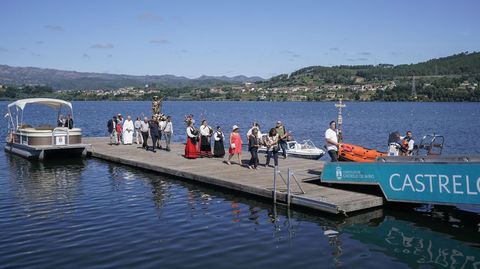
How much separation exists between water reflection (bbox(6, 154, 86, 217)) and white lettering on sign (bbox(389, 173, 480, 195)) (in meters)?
9.68

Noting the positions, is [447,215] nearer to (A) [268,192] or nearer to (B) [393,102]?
(A) [268,192]

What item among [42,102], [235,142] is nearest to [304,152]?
[235,142]

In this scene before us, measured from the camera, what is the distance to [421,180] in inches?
513

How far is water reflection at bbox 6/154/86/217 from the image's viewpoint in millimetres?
15500

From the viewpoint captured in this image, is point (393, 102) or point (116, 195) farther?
point (393, 102)

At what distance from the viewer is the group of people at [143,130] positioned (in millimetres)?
25547

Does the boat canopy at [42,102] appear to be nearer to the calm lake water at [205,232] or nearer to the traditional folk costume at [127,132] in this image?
the traditional folk costume at [127,132]

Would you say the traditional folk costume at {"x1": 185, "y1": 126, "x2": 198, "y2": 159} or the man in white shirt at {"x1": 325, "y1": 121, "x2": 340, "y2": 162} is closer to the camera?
the man in white shirt at {"x1": 325, "y1": 121, "x2": 340, "y2": 162}

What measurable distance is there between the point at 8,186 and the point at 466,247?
15965 millimetres

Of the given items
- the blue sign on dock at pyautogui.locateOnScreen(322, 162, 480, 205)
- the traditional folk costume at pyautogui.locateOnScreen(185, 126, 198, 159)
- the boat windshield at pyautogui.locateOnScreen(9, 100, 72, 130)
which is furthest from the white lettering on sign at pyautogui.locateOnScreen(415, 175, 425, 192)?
the boat windshield at pyautogui.locateOnScreen(9, 100, 72, 130)

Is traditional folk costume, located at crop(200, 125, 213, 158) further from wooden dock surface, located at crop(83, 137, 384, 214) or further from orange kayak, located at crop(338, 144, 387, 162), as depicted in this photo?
orange kayak, located at crop(338, 144, 387, 162)

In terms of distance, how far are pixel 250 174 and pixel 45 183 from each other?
323 inches

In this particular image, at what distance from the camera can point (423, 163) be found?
12922 mm

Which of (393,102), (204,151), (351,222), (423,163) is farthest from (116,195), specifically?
(393,102)
